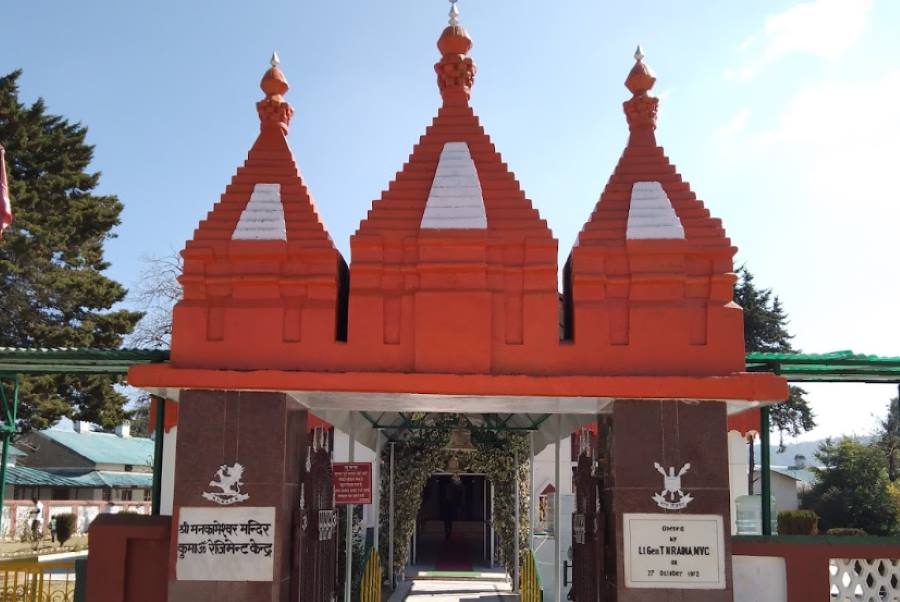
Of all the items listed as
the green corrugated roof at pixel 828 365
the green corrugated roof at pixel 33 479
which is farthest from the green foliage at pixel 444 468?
the green corrugated roof at pixel 33 479

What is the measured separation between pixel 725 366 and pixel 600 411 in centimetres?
126

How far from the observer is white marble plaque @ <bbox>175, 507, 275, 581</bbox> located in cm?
645

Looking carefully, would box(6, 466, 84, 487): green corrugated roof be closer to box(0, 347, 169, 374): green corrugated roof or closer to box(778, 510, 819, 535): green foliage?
box(0, 347, 169, 374): green corrugated roof

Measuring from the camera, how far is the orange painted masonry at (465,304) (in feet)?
21.6

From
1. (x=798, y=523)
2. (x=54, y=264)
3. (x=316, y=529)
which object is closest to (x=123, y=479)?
(x=54, y=264)

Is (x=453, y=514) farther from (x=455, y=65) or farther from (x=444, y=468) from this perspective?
(x=455, y=65)

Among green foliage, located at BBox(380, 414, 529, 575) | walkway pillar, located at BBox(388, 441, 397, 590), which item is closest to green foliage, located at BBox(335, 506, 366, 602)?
walkway pillar, located at BBox(388, 441, 397, 590)

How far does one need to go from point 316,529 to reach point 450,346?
88.0 inches

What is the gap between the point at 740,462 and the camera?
22188mm

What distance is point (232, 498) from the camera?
655 centimetres

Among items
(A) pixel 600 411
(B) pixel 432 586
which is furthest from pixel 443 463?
(A) pixel 600 411

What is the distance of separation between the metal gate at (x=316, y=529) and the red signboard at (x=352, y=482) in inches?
9.3

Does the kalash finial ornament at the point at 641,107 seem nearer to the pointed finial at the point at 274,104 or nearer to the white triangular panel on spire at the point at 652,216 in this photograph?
the white triangular panel on spire at the point at 652,216

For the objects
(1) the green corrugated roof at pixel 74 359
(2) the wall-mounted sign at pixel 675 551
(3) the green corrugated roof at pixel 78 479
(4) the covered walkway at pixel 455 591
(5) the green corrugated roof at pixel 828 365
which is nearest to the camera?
(2) the wall-mounted sign at pixel 675 551
